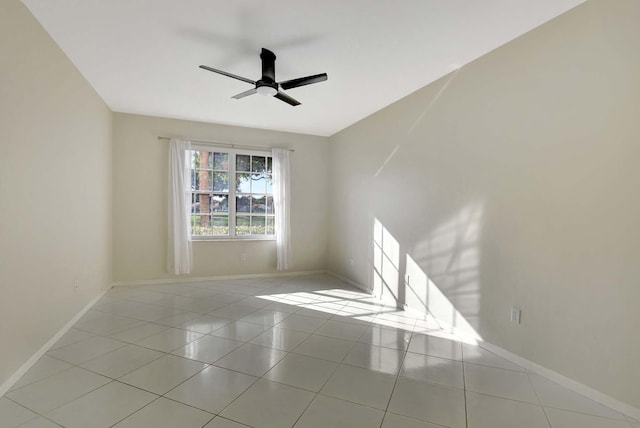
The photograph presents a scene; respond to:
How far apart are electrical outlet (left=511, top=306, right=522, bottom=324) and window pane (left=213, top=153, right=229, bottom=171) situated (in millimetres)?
4620

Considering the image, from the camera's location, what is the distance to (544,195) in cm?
236

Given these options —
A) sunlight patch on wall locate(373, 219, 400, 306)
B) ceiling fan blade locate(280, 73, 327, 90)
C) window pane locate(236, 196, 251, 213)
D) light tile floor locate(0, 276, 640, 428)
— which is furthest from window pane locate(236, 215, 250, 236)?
ceiling fan blade locate(280, 73, 327, 90)

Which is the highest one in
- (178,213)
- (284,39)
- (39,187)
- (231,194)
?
(284,39)

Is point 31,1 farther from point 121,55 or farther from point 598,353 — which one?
point 598,353

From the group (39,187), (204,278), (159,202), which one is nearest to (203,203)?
(159,202)

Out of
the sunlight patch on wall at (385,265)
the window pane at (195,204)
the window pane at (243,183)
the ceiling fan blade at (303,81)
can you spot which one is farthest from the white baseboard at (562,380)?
the window pane at (195,204)

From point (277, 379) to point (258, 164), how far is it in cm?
411

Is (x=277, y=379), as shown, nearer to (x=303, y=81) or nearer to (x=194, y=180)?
(x=303, y=81)

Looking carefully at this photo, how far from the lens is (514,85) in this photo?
2.58 metres

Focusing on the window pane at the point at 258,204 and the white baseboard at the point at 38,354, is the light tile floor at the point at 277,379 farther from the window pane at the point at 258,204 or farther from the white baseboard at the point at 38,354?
the window pane at the point at 258,204

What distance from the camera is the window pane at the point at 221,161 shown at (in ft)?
17.5

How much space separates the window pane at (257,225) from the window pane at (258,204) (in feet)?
0.42

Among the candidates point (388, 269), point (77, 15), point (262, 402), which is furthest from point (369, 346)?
point (77, 15)

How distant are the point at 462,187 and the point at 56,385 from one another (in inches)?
145
